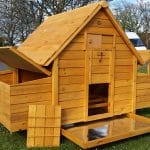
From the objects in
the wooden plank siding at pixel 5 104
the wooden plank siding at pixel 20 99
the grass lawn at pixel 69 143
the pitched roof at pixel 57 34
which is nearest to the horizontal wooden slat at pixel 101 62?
the pitched roof at pixel 57 34

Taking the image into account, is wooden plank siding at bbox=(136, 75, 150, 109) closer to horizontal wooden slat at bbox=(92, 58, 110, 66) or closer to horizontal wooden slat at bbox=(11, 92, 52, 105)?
horizontal wooden slat at bbox=(92, 58, 110, 66)

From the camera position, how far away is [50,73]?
582 centimetres

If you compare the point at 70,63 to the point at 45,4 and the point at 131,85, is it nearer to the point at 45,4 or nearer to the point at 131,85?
the point at 131,85

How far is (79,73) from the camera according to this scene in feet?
20.3

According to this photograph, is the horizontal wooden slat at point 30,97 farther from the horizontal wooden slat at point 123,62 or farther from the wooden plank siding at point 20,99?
the horizontal wooden slat at point 123,62

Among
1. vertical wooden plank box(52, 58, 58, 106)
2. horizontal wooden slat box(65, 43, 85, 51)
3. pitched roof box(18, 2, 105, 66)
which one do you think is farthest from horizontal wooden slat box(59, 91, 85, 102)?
horizontal wooden slat box(65, 43, 85, 51)

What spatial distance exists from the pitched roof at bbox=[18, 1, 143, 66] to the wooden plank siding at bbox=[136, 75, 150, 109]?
0.43 metres

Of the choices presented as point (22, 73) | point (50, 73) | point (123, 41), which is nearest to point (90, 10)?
point (123, 41)

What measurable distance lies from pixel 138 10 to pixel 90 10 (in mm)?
42583

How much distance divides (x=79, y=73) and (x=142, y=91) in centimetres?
191

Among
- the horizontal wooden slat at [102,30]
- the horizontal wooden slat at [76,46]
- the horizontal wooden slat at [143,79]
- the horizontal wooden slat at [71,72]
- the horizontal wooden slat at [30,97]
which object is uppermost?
the horizontal wooden slat at [102,30]

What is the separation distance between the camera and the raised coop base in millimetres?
5391

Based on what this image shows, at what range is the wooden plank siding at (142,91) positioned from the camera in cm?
726

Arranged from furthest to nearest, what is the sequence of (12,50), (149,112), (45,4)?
(45,4) → (149,112) → (12,50)
